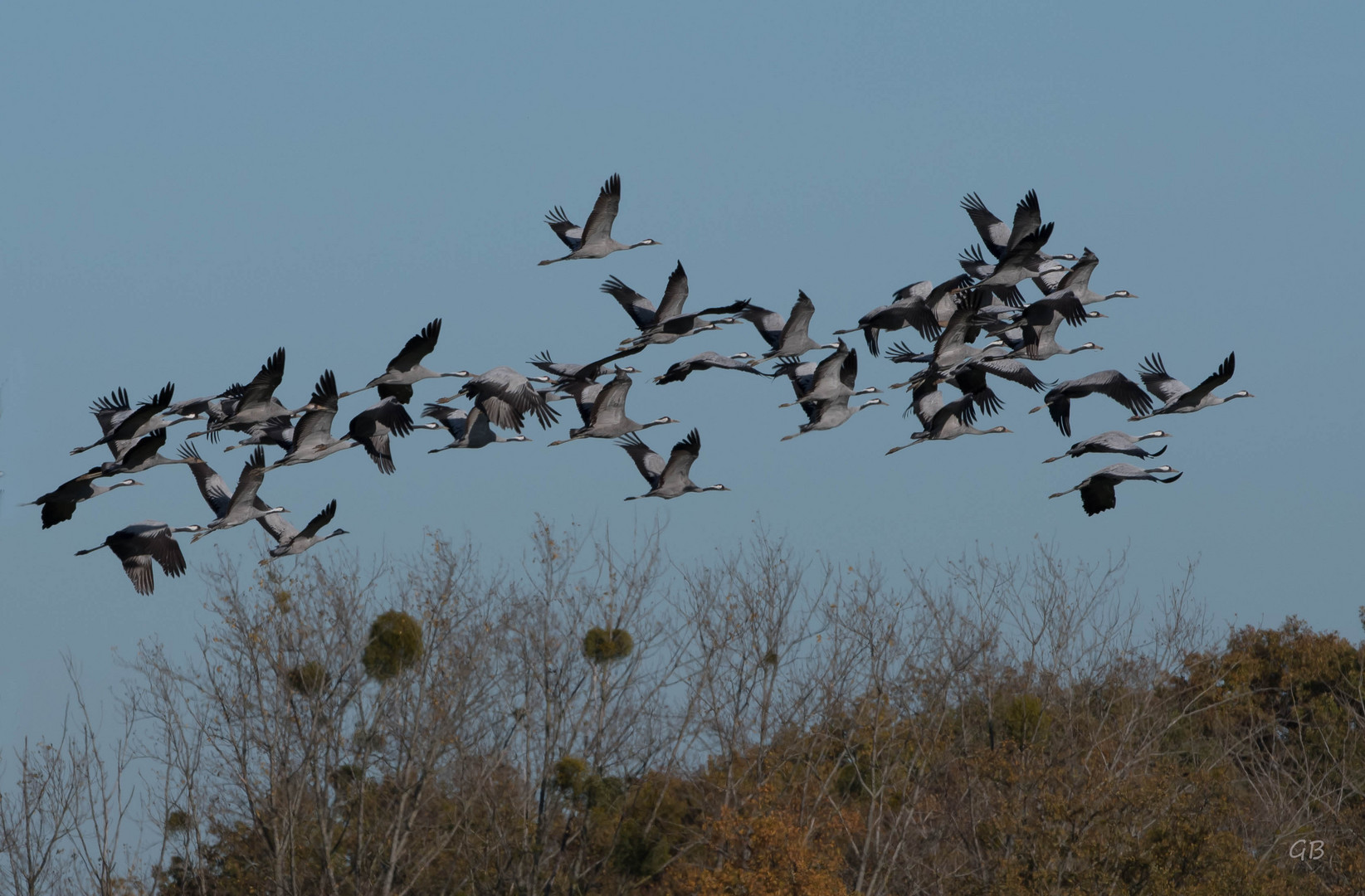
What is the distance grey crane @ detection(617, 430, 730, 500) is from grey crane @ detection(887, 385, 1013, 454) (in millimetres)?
3238

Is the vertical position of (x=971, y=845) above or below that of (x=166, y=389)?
below

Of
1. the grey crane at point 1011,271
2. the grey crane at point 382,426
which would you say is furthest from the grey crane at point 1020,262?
the grey crane at point 382,426

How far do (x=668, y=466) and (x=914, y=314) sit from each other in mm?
4324

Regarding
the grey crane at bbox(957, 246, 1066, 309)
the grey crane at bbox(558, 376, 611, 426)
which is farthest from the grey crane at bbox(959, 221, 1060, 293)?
the grey crane at bbox(558, 376, 611, 426)

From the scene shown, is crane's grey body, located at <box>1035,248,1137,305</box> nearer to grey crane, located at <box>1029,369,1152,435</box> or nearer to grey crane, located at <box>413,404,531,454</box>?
grey crane, located at <box>1029,369,1152,435</box>

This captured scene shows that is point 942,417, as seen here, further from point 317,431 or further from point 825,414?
point 317,431

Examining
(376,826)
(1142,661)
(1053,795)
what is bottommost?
(1053,795)

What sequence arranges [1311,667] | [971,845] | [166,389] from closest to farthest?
1. [166,389]
2. [971,845]
3. [1311,667]

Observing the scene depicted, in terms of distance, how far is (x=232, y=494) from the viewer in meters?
22.8

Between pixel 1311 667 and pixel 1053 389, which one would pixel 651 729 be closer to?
pixel 1053 389

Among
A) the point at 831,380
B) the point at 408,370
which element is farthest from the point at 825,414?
the point at 408,370

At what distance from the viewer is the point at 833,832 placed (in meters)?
33.9

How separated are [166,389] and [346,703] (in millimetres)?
19190

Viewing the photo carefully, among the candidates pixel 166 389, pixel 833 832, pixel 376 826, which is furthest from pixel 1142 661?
pixel 166 389
